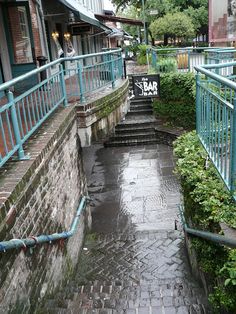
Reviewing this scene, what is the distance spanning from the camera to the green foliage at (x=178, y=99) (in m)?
13.0

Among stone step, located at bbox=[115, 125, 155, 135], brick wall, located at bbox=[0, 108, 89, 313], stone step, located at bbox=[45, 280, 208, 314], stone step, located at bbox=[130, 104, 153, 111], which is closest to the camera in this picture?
brick wall, located at bbox=[0, 108, 89, 313]

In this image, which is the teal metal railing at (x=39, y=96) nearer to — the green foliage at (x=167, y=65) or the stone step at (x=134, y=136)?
the stone step at (x=134, y=136)

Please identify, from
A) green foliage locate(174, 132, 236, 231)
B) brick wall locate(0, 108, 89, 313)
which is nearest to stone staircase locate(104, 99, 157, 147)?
brick wall locate(0, 108, 89, 313)

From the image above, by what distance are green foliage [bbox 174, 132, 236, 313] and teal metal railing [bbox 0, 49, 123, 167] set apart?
219 cm

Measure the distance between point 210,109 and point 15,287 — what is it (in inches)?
120

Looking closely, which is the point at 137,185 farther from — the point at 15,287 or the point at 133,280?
the point at 15,287

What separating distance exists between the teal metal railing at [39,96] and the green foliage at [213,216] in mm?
2194

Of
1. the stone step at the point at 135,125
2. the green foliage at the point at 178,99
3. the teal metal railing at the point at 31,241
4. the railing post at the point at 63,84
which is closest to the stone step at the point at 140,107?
the stone step at the point at 135,125

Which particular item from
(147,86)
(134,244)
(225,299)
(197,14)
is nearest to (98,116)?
(134,244)

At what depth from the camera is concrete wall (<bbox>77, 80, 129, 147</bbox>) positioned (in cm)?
782

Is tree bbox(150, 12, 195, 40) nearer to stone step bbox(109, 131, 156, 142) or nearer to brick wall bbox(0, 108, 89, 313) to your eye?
stone step bbox(109, 131, 156, 142)

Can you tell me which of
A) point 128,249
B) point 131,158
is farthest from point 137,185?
point 128,249

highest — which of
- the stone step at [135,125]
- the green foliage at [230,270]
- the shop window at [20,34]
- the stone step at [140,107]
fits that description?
the shop window at [20,34]

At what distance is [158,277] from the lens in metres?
6.06
